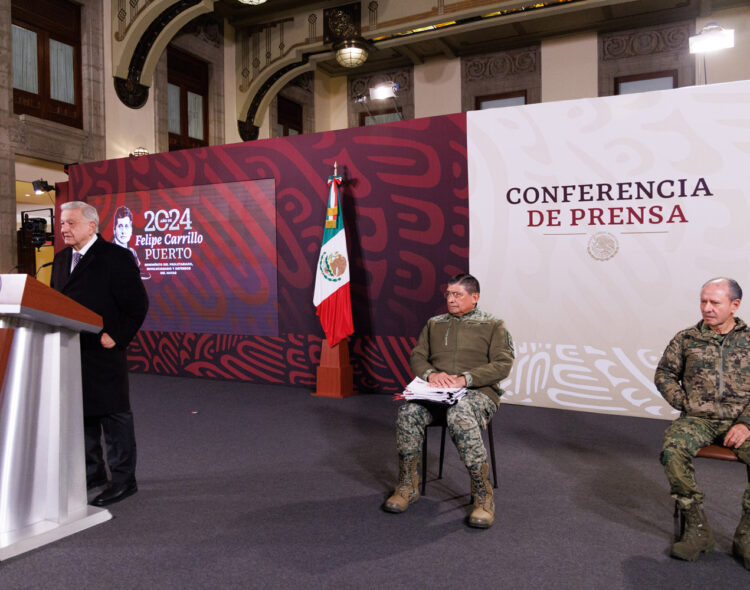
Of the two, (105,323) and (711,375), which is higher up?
(105,323)

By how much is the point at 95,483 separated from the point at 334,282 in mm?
2593

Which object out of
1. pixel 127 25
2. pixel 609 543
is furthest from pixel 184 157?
pixel 609 543

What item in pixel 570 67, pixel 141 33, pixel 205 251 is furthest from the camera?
Result: pixel 570 67

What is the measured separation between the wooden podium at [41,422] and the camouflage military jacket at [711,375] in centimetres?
236

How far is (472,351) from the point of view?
281 cm

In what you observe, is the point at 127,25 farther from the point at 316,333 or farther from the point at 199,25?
the point at 316,333

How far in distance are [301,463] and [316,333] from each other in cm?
220

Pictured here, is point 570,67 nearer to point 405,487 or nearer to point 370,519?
point 405,487

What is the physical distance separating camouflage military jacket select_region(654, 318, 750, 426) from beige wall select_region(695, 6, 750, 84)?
26.0 ft

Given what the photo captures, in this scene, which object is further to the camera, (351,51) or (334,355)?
(351,51)

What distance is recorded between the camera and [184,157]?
6.07m

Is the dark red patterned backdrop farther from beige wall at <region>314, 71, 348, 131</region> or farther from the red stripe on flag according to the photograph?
beige wall at <region>314, 71, 348, 131</region>

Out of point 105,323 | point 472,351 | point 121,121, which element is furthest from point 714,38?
point 121,121

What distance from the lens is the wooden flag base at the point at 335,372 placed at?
510cm
